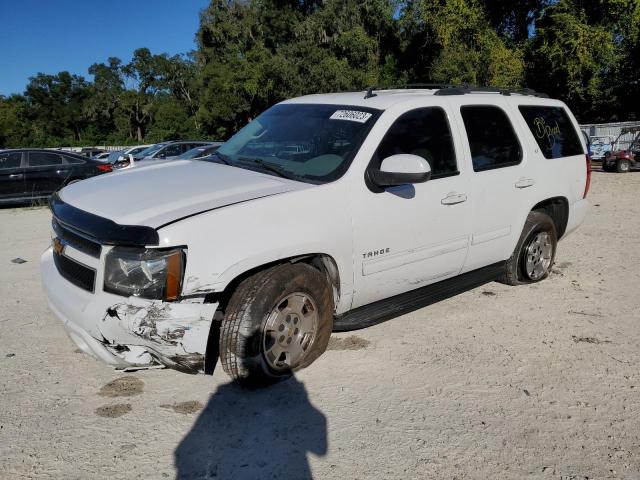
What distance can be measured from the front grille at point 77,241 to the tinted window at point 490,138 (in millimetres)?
2969

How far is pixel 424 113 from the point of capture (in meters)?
4.33

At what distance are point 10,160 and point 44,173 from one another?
750 millimetres

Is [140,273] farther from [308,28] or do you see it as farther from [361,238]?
[308,28]

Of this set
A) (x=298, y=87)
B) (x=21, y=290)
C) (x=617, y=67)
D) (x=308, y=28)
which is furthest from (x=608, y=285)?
(x=308, y=28)

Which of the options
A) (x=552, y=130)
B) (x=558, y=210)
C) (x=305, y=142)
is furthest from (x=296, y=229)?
(x=558, y=210)

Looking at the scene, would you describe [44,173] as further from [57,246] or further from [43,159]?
[57,246]

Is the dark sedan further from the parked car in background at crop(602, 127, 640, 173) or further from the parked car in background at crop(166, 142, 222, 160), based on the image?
the parked car in background at crop(602, 127, 640, 173)

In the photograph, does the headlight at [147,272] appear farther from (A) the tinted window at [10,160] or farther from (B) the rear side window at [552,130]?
(A) the tinted window at [10,160]

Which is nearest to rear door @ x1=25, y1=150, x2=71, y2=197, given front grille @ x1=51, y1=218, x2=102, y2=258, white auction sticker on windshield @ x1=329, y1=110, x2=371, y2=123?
front grille @ x1=51, y1=218, x2=102, y2=258

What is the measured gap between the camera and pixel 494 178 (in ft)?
15.4

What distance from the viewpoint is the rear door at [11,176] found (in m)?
12.4

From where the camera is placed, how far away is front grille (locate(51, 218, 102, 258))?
3127 mm

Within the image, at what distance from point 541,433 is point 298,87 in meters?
40.7

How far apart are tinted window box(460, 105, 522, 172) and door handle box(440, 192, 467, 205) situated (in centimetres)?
32
